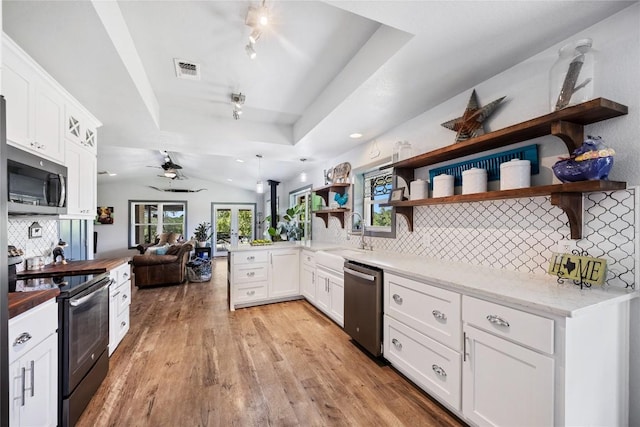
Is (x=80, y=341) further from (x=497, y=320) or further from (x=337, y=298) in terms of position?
(x=497, y=320)

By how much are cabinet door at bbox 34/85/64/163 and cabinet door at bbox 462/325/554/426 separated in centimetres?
318

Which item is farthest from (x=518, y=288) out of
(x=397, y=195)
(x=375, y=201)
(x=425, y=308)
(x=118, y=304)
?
(x=118, y=304)

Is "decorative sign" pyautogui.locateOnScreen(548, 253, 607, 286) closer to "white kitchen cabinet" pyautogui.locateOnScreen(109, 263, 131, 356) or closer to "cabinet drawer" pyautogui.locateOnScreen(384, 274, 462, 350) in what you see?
"cabinet drawer" pyautogui.locateOnScreen(384, 274, 462, 350)

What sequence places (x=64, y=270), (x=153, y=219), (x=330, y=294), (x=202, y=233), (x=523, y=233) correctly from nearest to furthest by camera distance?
1. (x=523, y=233)
2. (x=64, y=270)
3. (x=330, y=294)
4. (x=202, y=233)
5. (x=153, y=219)

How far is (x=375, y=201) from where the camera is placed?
3357mm

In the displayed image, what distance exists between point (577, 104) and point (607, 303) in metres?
0.99

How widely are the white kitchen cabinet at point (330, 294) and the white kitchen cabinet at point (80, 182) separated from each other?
2.57 meters

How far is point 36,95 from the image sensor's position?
1.88 meters

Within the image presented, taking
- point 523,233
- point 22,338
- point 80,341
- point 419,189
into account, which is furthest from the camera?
point 419,189

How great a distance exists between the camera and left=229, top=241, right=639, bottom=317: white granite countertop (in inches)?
46.6

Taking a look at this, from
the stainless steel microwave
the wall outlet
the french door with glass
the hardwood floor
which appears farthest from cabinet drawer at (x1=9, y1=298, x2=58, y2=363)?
the french door with glass

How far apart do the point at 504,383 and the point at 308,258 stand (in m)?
2.74

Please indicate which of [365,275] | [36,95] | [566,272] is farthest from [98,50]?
[566,272]

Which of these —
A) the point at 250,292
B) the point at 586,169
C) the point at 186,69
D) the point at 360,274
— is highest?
the point at 186,69
